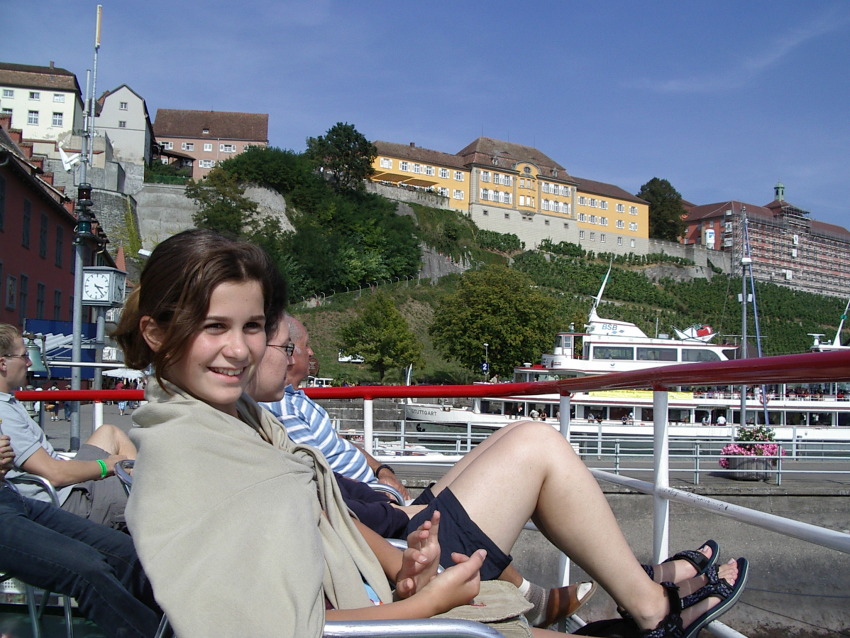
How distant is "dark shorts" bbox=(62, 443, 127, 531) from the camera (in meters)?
2.49

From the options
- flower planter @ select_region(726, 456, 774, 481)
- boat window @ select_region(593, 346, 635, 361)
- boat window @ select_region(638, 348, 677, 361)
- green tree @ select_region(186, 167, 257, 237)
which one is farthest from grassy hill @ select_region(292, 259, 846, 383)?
flower planter @ select_region(726, 456, 774, 481)

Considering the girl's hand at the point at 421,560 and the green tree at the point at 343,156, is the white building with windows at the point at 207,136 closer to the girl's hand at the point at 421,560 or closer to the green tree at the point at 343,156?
the green tree at the point at 343,156

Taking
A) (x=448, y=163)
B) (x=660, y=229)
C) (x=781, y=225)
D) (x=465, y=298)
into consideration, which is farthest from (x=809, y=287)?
(x=465, y=298)

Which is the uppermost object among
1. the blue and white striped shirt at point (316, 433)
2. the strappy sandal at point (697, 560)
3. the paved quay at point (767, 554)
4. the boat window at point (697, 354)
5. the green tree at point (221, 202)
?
the green tree at point (221, 202)

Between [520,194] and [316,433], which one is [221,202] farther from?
[316,433]

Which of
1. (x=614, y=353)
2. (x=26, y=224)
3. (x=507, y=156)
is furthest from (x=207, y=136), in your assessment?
(x=614, y=353)

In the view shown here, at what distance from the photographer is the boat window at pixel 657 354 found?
26.0 m

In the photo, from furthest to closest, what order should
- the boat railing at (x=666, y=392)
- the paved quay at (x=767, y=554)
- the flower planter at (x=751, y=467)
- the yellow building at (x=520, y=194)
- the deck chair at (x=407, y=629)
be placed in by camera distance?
the yellow building at (x=520, y=194)
the flower planter at (x=751, y=467)
the paved quay at (x=767, y=554)
the boat railing at (x=666, y=392)
the deck chair at (x=407, y=629)

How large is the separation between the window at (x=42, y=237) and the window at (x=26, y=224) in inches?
48.5

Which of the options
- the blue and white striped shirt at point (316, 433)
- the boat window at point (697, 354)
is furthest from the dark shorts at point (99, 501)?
the boat window at point (697, 354)

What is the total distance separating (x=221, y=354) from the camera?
53.8 inches

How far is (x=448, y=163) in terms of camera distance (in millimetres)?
71375

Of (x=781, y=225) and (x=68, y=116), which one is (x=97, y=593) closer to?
(x=68, y=116)

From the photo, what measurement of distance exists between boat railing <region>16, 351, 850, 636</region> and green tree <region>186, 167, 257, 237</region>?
4828cm
